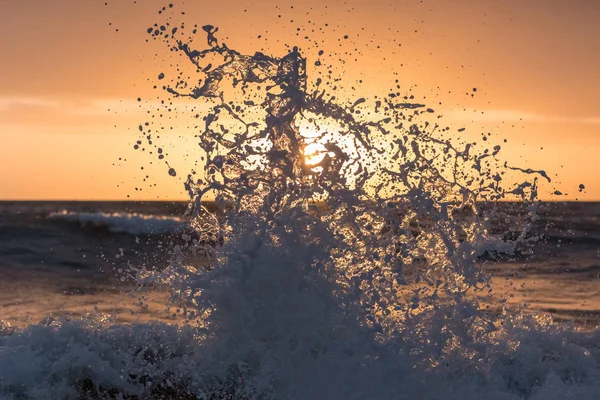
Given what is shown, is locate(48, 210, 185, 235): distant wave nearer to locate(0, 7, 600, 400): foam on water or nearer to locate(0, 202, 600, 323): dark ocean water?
locate(0, 202, 600, 323): dark ocean water

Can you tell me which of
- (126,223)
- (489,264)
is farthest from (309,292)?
(126,223)

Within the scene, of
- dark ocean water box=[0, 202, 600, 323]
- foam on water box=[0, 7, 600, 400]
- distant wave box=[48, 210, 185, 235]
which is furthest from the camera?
distant wave box=[48, 210, 185, 235]

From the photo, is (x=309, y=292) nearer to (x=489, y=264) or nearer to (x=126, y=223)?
(x=489, y=264)

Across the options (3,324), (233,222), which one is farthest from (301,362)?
(3,324)

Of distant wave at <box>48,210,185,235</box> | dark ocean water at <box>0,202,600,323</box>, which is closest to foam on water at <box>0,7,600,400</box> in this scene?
dark ocean water at <box>0,202,600,323</box>

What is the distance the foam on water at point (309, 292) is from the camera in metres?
5.86

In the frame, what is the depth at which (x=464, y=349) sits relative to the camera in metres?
6.37

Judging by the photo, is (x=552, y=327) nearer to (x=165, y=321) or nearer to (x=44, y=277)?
(x=165, y=321)

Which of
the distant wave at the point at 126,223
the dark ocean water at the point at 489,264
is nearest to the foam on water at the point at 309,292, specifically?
the dark ocean water at the point at 489,264

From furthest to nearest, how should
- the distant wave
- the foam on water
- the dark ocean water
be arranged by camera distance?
the distant wave → the dark ocean water → the foam on water

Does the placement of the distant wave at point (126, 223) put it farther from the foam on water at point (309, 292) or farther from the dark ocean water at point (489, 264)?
the foam on water at point (309, 292)

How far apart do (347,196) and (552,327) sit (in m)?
2.77

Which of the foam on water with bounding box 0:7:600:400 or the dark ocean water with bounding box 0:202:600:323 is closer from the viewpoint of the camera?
the foam on water with bounding box 0:7:600:400

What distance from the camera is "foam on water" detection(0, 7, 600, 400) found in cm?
586
